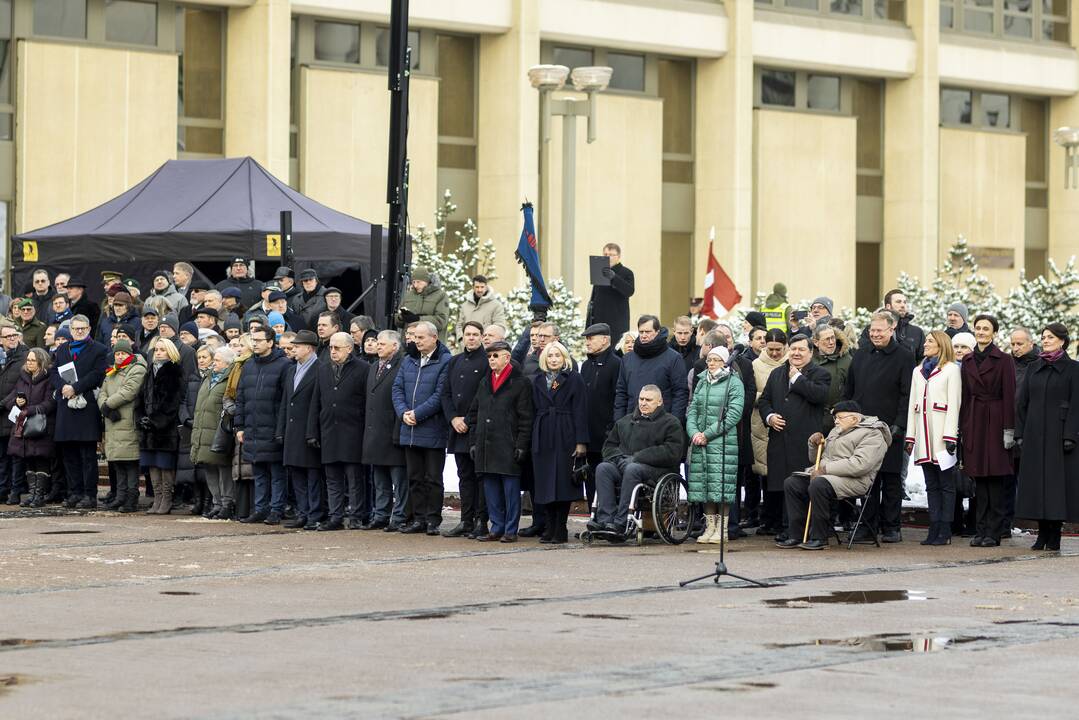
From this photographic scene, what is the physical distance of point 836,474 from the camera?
17.5 m

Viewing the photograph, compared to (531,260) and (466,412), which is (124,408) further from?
(531,260)

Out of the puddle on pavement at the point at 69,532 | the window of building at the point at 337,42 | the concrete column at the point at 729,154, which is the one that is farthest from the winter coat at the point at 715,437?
the concrete column at the point at 729,154

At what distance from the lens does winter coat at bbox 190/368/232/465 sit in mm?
20281

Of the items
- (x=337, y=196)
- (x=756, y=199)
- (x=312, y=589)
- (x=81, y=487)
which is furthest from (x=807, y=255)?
(x=312, y=589)

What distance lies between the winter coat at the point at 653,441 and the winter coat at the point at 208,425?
175 inches

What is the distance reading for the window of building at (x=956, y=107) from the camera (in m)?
49.9

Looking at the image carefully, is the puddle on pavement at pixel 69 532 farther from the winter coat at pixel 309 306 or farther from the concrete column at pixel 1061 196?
the concrete column at pixel 1061 196

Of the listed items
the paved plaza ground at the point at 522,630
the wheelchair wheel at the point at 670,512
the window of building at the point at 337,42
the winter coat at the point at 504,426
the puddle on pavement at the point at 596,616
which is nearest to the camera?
the paved plaza ground at the point at 522,630

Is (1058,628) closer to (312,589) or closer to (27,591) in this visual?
(312,589)

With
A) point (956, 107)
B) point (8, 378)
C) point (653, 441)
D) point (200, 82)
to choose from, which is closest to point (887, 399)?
point (653, 441)

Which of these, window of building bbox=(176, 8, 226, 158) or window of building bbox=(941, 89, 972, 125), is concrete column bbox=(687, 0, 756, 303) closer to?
window of building bbox=(941, 89, 972, 125)

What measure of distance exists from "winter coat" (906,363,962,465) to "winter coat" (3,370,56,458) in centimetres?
916

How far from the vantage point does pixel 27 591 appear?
45.2ft

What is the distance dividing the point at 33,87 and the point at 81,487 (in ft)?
53.6
